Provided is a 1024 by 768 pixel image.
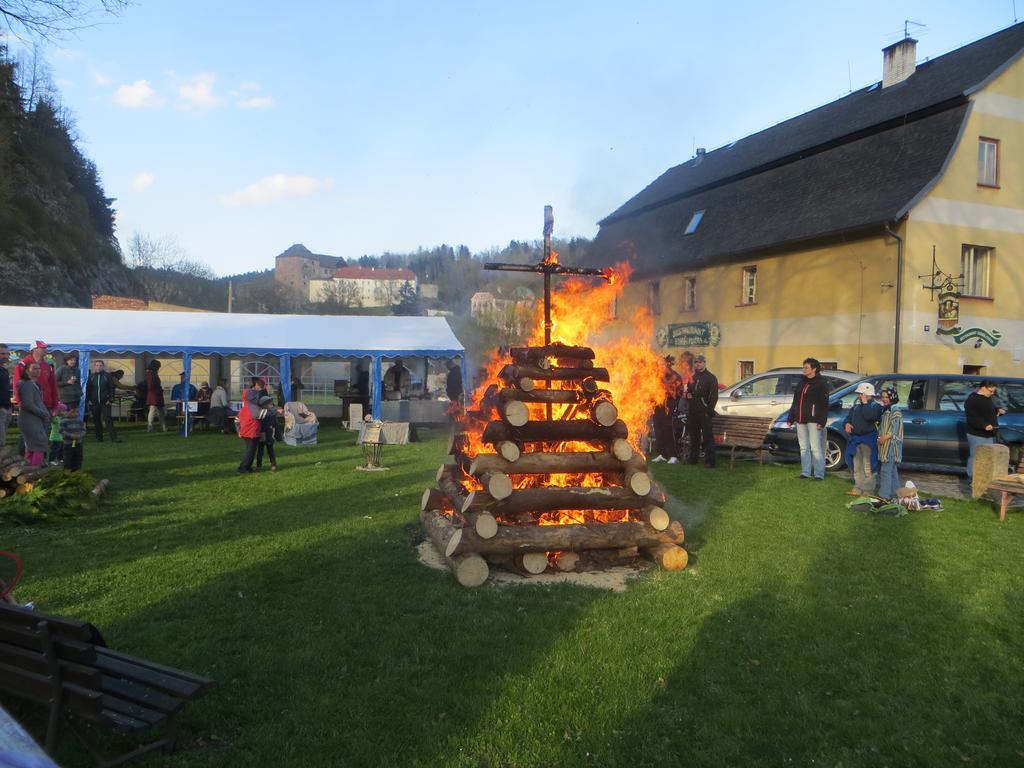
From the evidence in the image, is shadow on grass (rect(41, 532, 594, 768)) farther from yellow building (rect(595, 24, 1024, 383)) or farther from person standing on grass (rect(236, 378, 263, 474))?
yellow building (rect(595, 24, 1024, 383))

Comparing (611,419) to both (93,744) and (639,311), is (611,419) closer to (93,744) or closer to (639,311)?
(93,744)

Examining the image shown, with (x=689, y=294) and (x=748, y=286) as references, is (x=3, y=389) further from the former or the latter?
(x=689, y=294)

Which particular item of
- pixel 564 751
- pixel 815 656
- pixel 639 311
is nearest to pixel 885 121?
pixel 639 311

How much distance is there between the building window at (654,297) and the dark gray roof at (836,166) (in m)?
1.49

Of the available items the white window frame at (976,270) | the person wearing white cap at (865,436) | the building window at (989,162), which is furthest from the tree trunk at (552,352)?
the building window at (989,162)

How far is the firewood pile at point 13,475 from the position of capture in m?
8.92

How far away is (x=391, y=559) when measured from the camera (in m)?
6.80

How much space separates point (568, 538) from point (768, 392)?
10.8m

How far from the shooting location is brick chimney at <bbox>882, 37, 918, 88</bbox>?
2272cm

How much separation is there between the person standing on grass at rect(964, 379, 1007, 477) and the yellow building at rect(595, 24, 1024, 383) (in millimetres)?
8742

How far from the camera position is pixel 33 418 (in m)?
9.99

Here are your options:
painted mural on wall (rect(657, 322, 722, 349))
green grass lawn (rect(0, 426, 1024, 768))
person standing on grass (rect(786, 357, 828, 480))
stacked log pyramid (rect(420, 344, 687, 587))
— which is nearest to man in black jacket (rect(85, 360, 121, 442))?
green grass lawn (rect(0, 426, 1024, 768))

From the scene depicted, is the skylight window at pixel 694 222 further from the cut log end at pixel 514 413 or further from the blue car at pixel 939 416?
the cut log end at pixel 514 413

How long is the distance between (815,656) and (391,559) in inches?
151
